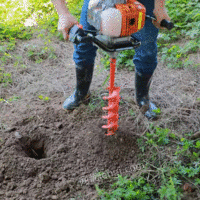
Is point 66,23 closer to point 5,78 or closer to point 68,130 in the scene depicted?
point 68,130

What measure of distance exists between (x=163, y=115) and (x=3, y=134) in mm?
1387

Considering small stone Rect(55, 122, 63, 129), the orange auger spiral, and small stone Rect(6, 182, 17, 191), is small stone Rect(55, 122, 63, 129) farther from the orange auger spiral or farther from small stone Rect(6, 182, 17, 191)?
small stone Rect(6, 182, 17, 191)

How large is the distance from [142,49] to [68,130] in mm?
915

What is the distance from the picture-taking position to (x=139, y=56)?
1952mm

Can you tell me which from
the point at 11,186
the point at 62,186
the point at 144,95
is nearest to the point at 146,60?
the point at 144,95

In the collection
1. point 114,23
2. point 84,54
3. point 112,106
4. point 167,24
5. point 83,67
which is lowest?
point 112,106

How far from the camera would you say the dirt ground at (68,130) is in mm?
1604

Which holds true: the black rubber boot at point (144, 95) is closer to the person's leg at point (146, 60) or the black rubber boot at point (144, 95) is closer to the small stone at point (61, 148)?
the person's leg at point (146, 60)

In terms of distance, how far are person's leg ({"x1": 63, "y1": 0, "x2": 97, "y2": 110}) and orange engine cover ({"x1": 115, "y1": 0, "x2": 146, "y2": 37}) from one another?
Answer: 0.64 metres

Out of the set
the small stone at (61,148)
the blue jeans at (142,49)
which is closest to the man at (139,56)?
the blue jeans at (142,49)

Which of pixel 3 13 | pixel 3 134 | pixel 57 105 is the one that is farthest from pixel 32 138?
pixel 3 13

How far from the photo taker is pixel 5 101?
2.40 meters

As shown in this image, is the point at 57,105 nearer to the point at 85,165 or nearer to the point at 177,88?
the point at 85,165

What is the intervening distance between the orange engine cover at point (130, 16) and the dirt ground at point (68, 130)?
920 mm
